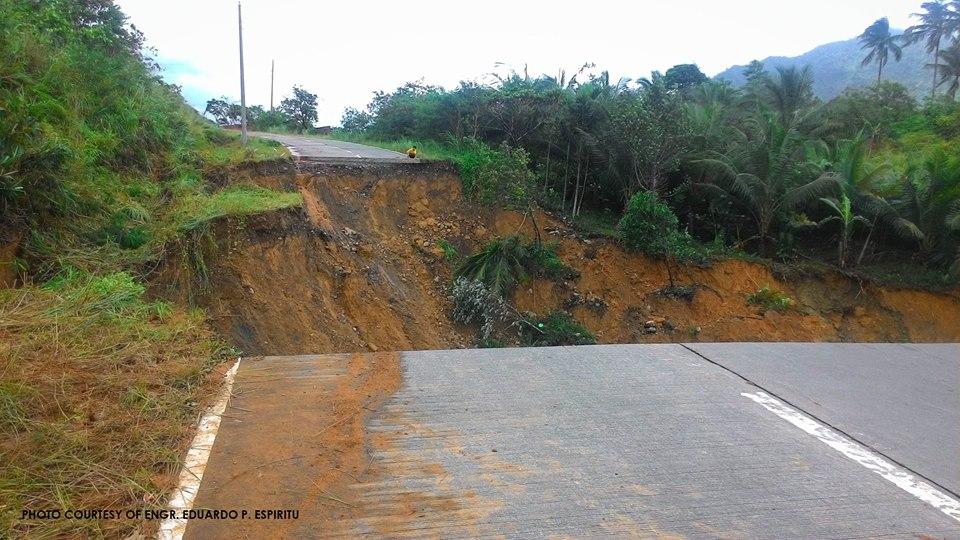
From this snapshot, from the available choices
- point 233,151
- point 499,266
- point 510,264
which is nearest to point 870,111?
point 510,264

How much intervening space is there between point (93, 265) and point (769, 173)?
15134 millimetres

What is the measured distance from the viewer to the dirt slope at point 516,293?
13.0 metres

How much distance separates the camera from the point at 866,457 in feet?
12.0

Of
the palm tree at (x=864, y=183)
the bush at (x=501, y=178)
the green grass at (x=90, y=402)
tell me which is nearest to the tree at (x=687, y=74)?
the palm tree at (x=864, y=183)

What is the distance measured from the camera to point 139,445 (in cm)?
322

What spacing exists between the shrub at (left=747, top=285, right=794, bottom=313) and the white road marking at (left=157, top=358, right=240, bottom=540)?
1488 centimetres

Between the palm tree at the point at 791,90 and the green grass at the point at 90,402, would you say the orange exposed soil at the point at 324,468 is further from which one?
the palm tree at the point at 791,90

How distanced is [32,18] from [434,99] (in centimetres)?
1244

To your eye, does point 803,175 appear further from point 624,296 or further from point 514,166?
point 514,166

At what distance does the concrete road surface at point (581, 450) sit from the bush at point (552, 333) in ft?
30.0

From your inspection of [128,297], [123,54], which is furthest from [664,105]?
[128,297]

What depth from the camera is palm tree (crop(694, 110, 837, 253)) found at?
16344 millimetres

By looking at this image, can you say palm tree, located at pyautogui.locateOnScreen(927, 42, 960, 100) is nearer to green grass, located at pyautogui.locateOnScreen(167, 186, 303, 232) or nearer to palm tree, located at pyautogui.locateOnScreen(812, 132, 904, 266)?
palm tree, located at pyautogui.locateOnScreen(812, 132, 904, 266)

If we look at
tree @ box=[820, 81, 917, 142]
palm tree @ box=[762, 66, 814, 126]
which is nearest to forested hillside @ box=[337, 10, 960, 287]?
tree @ box=[820, 81, 917, 142]
